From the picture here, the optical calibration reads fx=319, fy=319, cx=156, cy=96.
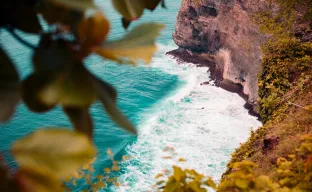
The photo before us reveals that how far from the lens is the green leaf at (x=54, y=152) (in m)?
0.40

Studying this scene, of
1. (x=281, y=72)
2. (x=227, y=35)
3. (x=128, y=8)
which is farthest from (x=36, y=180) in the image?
(x=227, y=35)

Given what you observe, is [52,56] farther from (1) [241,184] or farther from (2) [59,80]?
(1) [241,184]

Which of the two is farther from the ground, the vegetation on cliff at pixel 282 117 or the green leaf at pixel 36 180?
the green leaf at pixel 36 180

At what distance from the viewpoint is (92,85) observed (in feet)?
1.69

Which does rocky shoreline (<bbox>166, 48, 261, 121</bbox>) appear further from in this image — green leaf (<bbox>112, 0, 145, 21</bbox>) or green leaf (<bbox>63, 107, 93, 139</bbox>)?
A: green leaf (<bbox>63, 107, 93, 139</bbox>)

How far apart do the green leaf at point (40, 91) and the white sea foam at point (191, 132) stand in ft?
38.4

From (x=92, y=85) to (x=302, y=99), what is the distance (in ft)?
19.0

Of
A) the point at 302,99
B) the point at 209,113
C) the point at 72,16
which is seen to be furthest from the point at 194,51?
the point at 72,16

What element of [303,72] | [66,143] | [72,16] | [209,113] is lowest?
[209,113]

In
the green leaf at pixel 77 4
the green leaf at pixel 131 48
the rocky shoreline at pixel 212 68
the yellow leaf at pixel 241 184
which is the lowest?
the rocky shoreline at pixel 212 68

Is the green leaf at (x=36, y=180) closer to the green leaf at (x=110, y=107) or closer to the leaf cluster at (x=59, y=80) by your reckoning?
the leaf cluster at (x=59, y=80)

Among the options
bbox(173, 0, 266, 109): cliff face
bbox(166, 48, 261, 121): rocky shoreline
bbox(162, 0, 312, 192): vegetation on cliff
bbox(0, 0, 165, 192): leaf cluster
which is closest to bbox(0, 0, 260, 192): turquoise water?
bbox(166, 48, 261, 121): rocky shoreline

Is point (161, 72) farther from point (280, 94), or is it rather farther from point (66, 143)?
point (66, 143)

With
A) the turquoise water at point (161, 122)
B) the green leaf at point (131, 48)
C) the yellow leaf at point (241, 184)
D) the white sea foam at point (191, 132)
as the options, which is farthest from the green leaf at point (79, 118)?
the white sea foam at point (191, 132)
